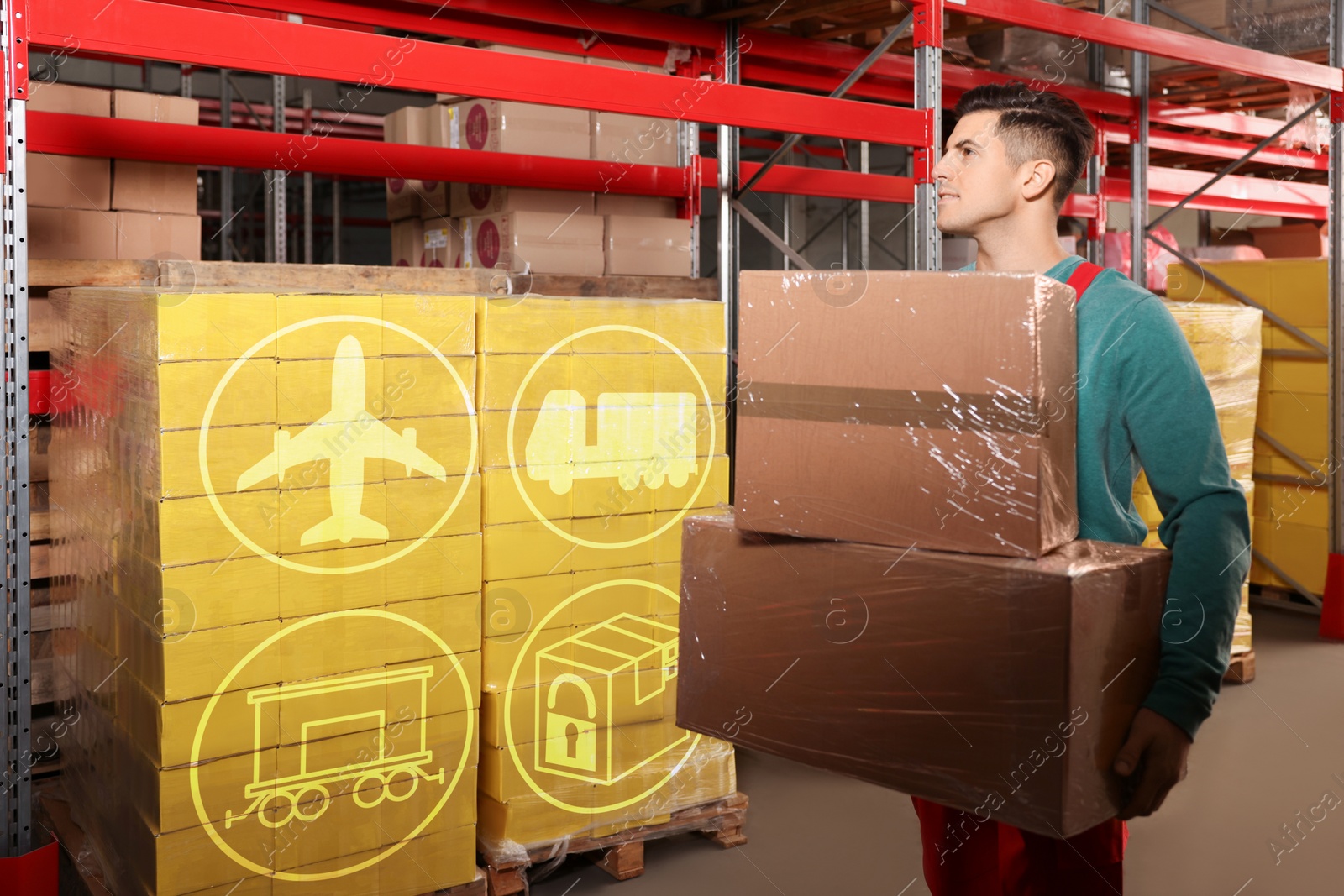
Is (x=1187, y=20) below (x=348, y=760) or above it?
above

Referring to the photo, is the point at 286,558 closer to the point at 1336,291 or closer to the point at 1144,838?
the point at 1144,838

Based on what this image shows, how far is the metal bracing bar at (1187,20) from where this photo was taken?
742 cm

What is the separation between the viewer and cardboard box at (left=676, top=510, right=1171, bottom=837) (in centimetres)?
169

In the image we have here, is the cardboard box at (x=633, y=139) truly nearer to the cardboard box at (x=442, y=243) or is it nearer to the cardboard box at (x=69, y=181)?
the cardboard box at (x=442, y=243)

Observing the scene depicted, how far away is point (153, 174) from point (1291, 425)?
23.2 ft

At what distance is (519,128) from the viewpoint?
18.0 feet

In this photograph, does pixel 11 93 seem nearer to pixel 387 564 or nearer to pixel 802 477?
pixel 387 564

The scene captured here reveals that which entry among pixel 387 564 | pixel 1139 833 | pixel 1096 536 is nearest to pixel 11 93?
pixel 387 564

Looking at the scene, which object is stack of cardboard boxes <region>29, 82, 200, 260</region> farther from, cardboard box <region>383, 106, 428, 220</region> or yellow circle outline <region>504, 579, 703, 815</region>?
yellow circle outline <region>504, 579, 703, 815</region>

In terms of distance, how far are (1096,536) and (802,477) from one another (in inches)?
22.1

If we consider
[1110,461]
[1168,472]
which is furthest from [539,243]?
[1168,472]

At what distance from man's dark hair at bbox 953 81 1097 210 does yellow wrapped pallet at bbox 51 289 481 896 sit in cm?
189

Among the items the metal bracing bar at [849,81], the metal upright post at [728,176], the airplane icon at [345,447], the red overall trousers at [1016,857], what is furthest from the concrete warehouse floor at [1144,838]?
the metal bracing bar at [849,81]

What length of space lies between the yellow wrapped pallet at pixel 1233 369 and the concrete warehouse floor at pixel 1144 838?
1.20m
